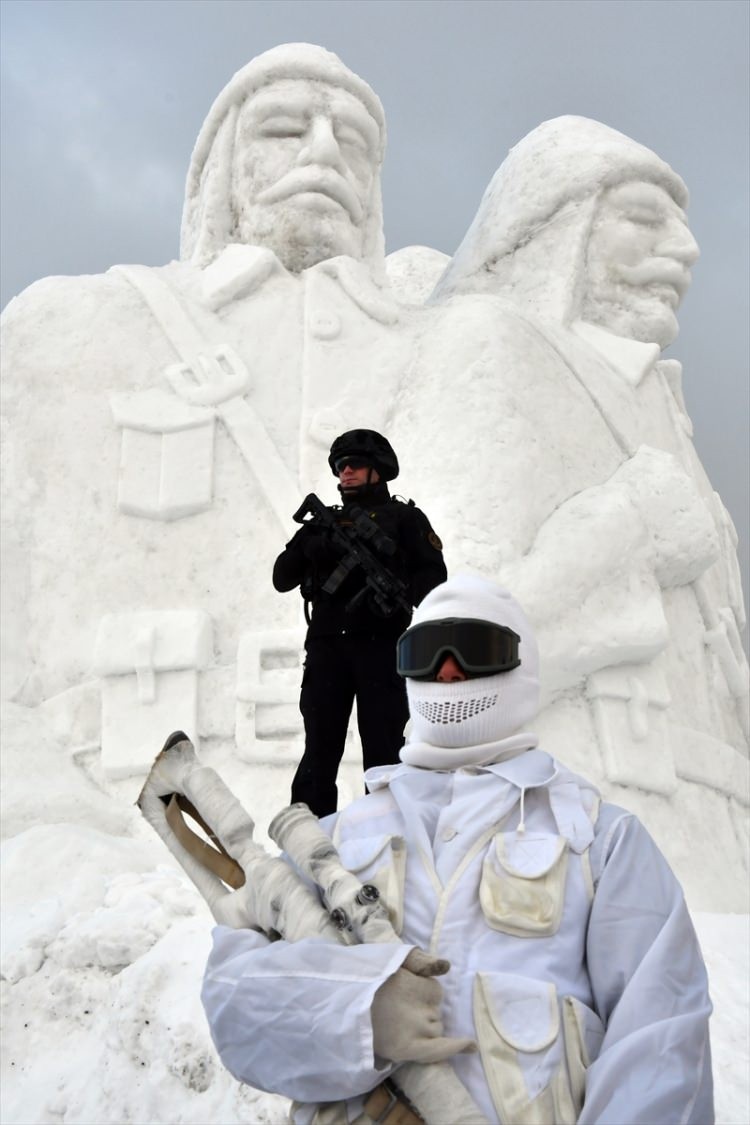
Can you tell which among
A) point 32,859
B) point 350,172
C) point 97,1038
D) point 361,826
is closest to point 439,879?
point 361,826

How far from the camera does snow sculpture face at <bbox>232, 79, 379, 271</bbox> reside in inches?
274

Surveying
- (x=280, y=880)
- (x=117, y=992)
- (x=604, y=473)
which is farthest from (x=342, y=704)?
(x=604, y=473)

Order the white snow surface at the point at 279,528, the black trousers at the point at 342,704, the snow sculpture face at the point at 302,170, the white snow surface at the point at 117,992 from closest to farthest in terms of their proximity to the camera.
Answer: the white snow surface at the point at 117,992 < the black trousers at the point at 342,704 < the white snow surface at the point at 279,528 < the snow sculpture face at the point at 302,170

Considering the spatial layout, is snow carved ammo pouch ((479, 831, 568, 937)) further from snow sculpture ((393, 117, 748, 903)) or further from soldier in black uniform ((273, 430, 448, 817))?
snow sculpture ((393, 117, 748, 903))

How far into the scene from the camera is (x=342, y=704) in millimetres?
3713

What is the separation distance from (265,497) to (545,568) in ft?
4.62

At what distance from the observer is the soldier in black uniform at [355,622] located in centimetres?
359

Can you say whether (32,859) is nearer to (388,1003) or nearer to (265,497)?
(265,497)

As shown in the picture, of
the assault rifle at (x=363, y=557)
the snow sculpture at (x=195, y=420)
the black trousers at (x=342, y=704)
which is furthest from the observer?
the snow sculpture at (x=195, y=420)

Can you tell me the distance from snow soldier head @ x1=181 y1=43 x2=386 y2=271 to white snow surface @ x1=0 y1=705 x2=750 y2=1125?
3.80 m

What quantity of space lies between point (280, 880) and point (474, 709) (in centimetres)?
44

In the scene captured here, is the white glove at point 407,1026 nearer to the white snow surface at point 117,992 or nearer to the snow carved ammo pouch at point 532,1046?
the snow carved ammo pouch at point 532,1046

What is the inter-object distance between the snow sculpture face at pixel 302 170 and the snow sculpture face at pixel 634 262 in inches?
58.0

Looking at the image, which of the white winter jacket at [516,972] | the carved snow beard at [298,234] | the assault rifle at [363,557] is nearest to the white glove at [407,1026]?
the white winter jacket at [516,972]
